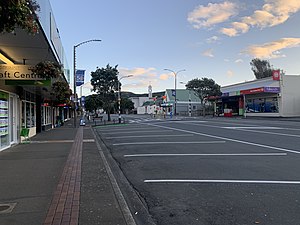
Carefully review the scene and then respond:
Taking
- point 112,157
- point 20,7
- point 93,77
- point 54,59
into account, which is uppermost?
point 93,77

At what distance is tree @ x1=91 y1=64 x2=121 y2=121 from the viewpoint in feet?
152

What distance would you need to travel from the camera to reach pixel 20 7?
375 centimetres

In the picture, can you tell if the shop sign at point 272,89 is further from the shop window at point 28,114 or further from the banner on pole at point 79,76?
the shop window at point 28,114

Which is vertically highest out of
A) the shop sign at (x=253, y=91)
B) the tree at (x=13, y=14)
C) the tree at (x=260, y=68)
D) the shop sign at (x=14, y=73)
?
the tree at (x=260, y=68)

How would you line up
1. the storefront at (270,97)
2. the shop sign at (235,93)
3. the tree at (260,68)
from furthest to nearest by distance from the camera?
the tree at (260,68) → the shop sign at (235,93) → the storefront at (270,97)

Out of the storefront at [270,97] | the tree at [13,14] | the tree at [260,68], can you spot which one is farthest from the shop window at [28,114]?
the tree at [260,68]

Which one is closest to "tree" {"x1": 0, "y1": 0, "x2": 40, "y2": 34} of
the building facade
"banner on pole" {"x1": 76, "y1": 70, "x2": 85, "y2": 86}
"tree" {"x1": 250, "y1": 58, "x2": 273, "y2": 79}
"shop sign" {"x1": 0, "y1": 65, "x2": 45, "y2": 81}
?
the building facade

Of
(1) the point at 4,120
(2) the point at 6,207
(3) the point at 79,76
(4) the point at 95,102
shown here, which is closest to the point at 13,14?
(2) the point at 6,207

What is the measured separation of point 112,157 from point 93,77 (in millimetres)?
36280

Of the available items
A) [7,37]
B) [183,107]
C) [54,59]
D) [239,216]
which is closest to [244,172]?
[239,216]

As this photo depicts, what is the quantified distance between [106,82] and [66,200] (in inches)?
1638

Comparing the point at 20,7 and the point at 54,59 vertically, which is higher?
the point at 54,59

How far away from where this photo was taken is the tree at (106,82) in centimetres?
4628

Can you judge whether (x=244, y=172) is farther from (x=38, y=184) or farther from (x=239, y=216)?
(x=38, y=184)
